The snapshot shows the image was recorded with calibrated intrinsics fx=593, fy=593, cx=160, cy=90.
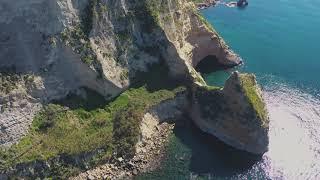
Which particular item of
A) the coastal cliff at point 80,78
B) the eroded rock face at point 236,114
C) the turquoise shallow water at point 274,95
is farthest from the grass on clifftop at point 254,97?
the coastal cliff at point 80,78

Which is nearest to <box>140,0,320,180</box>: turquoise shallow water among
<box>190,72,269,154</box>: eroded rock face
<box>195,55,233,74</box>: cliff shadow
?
<box>190,72,269,154</box>: eroded rock face

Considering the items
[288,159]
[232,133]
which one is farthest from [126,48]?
[288,159]

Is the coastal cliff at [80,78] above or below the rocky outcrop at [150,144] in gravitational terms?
above

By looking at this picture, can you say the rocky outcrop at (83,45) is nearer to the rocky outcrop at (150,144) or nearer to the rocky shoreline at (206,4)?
the rocky outcrop at (150,144)

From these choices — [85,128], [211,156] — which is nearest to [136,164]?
[85,128]

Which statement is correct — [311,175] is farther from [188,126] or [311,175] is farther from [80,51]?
[80,51]

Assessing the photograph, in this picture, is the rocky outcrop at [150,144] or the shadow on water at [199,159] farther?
the rocky outcrop at [150,144]

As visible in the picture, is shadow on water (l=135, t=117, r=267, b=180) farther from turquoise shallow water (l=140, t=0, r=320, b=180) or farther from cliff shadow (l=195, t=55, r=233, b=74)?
cliff shadow (l=195, t=55, r=233, b=74)
